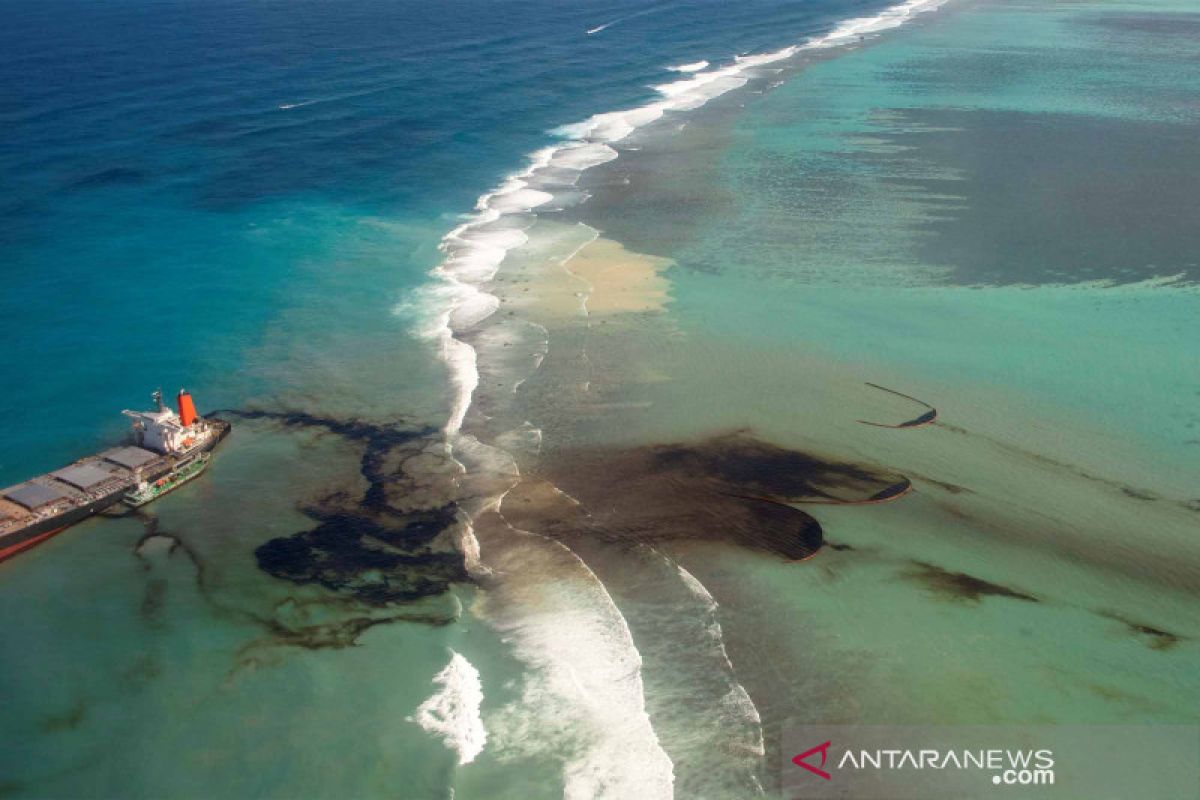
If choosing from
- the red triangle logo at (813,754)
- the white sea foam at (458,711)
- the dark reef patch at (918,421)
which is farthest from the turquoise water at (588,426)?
the red triangle logo at (813,754)

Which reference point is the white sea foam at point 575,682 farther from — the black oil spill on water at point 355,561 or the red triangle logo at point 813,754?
the red triangle logo at point 813,754

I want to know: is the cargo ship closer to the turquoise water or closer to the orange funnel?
the orange funnel

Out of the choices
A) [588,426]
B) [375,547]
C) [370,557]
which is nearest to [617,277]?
[588,426]

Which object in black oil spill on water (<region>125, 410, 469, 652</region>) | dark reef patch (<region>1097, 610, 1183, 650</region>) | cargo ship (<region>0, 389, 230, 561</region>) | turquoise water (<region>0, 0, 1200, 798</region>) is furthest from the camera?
cargo ship (<region>0, 389, 230, 561</region>)

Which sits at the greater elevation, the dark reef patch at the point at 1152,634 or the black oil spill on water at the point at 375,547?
the black oil spill on water at the point at 375,547

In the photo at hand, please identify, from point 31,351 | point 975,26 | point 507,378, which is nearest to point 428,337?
point 507,378

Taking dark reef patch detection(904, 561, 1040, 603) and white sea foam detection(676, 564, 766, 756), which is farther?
dark reef patch detection(904, 561, 1040, 603)

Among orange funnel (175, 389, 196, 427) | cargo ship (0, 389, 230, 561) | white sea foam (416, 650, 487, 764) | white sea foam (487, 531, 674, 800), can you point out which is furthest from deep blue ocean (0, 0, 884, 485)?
white sea foam (416, 650, 487, 764)
